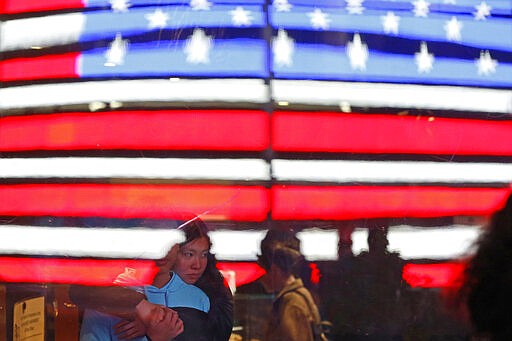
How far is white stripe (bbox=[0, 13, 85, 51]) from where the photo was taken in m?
2.62

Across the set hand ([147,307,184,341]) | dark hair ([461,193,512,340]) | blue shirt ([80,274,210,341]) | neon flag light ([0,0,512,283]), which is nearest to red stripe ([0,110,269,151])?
neon flag light ([0,0,512,283])

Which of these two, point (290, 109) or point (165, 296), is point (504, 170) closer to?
point (290, 109)

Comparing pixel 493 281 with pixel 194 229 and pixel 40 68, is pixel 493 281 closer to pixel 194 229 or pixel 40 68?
pixel 194 229

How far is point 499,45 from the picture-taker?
2709 millimetres

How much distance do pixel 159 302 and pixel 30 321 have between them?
48cm

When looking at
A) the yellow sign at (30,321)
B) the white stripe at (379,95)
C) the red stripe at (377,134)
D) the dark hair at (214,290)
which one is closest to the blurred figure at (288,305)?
the dark hair at (214,290)

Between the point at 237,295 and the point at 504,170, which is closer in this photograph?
the point at 237,295

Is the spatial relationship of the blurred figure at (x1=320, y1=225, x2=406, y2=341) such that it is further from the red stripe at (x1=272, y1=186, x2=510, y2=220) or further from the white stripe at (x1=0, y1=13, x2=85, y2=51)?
the white stripe at (x1=0, y1=13, x2=85, y2=51)

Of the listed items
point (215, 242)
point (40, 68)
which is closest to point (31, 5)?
point (40, 68)

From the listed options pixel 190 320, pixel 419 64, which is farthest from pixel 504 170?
pixel 190 320

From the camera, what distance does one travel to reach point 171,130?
2506mm

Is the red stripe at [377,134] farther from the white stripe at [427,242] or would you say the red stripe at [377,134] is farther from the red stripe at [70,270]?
the red stripe at [70,270]

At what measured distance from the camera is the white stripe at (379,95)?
8.28 feet

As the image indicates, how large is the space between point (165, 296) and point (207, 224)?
0.29 metres
